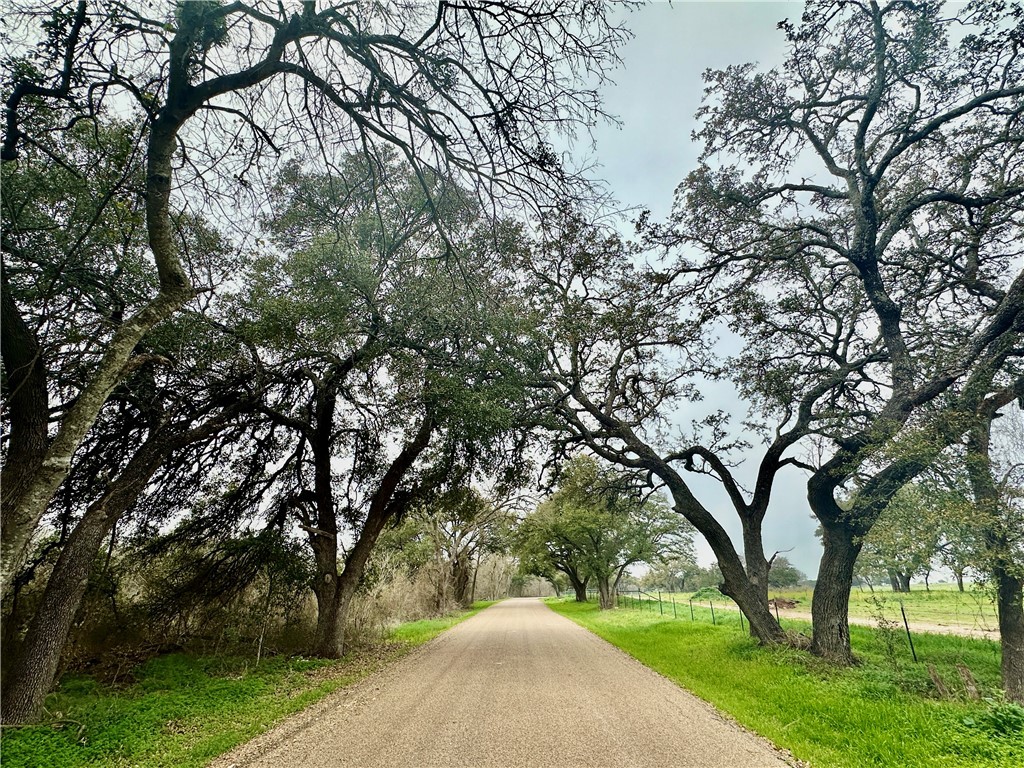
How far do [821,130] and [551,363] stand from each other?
24.6 ft

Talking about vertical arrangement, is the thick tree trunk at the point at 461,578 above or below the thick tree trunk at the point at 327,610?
below

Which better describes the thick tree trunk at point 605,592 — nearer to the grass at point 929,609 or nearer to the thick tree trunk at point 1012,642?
the grass at point 929,609

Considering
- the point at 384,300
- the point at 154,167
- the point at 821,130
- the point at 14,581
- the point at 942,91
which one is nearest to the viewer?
the point at 154,167

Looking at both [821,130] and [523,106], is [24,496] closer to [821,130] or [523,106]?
[523,106]

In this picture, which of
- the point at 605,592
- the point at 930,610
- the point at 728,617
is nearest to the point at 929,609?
the point at 930,610

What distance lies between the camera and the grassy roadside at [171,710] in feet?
14.6

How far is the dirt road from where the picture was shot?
4418 millimetres

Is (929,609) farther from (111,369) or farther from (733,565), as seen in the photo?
(111,369)

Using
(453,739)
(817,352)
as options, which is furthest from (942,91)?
(453,739)

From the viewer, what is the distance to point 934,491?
6.59 metres

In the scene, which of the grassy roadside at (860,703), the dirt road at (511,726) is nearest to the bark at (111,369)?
the dirt road at (511,726)

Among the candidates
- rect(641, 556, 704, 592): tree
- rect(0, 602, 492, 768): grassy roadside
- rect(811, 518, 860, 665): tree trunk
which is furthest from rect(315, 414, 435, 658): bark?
rect(641, 556, 704, 592): tree

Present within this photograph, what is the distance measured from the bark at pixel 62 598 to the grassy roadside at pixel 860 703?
826 centimetres

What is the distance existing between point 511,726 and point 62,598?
19.7ft
